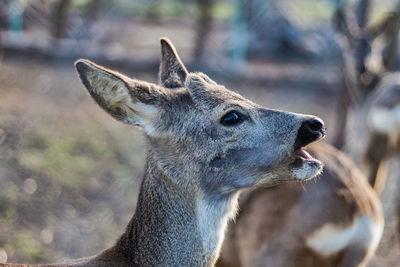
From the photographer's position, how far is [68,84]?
9.45m

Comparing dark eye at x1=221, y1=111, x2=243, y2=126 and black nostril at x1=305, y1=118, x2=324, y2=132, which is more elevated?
black nostril at x1=305, y1=118, x2=324, y2=132

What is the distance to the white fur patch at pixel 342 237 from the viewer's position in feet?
12.6

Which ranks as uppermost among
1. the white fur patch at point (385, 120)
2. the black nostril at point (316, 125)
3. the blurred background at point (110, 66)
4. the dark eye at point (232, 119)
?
the black nostril at point (316, 125)

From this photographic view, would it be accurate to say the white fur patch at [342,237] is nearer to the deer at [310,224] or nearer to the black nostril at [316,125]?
the deer at [310,224]

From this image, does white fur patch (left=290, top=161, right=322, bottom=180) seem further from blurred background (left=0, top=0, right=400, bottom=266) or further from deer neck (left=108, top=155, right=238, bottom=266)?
blurred background (left=0, top=0, right=400, bottom=266)

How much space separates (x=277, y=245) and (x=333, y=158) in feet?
2.52

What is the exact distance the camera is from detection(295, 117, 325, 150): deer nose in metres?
2.94

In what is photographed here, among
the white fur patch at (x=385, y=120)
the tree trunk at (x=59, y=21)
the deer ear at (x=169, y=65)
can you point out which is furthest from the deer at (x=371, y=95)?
the tree trunk at (x=59, y=21)

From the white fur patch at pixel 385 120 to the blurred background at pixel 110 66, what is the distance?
33.9 inches

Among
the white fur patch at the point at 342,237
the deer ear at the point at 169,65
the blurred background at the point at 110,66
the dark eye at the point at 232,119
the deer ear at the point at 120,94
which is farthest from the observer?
the blurred background at the point at 110,66

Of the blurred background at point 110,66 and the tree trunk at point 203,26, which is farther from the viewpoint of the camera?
the tree trunk at point 203,26

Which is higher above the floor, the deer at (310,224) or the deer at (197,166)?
the deer at (197,166)

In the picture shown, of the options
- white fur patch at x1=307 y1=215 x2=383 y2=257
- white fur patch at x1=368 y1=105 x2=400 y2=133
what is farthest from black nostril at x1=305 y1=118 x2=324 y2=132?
white fur patch at x1=368 y1=105 x2=400 y2=133

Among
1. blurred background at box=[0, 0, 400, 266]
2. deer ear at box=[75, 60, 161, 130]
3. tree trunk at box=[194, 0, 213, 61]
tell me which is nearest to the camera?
deer ear at box=[75, 60, 161, 130]
